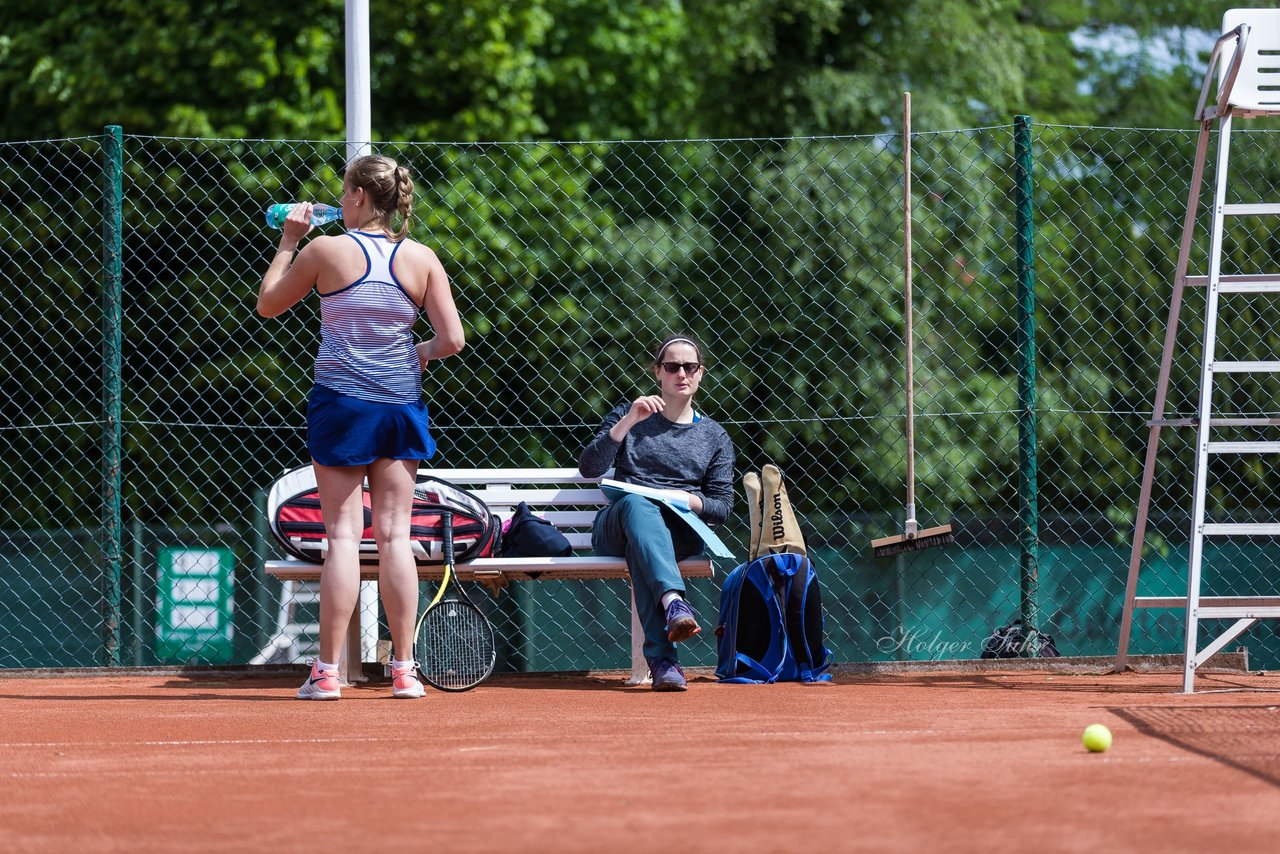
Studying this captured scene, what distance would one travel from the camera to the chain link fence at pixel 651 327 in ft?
32.2

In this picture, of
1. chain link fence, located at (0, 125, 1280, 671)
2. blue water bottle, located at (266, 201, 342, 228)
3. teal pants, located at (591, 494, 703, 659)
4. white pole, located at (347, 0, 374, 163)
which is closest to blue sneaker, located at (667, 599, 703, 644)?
teal pants, located at (591, 494, 703, 659)

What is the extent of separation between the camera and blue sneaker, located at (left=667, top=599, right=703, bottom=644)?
17.7 feet

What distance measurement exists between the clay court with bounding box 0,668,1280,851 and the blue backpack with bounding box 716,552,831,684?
0.20 metres

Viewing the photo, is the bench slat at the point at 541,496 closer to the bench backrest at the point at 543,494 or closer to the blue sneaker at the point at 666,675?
the bench backrest at the point at 543,494

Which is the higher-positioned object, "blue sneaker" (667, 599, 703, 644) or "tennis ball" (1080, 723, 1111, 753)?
"blue sneaker" (667, 599, 703, 644)

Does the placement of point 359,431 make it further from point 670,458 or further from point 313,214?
point 670,458

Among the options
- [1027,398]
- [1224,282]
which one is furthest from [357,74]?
[1224,282]

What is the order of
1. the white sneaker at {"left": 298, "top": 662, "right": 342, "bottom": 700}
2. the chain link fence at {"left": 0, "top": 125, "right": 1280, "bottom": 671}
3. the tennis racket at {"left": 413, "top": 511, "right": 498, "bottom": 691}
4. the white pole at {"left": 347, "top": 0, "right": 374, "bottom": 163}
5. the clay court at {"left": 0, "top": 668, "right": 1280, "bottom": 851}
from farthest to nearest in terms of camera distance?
the chain link fence at {"left": 0, "top": 125, "right": 1280, "bottom": 671} → the white pole at {"left": 347, "top": 0, "right": 374, "bottom": 163} → the tennis racket at {"left": 413, "top": 511, "right": 498, "bottom": 691} → the white sneaker at {"left": 298, "top": 662, "right": 342, "bottom": 700} → the clay court at {"left": 0, "top": 668, "right": 1280, "bottom": 851}

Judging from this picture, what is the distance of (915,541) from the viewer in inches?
235

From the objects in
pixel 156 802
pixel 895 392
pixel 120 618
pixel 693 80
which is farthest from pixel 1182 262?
pixel 693 80

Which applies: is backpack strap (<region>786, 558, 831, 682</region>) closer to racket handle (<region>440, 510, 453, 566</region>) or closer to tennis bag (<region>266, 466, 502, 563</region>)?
tennis bag (<region>266, 466, 502, 563</region>)

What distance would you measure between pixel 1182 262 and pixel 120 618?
14.0 ft

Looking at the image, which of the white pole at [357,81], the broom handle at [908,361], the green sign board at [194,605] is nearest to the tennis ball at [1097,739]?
the broom handle at [908,361]

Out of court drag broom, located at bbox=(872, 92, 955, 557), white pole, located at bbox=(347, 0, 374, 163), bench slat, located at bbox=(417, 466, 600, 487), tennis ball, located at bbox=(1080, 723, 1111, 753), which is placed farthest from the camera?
white pole, located at bbox=(347, 0, 374, 163)
